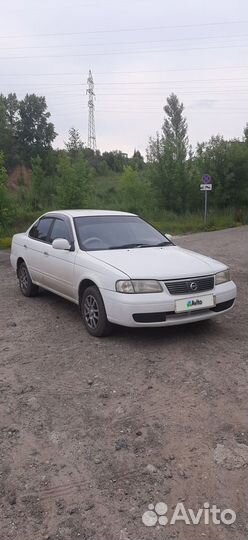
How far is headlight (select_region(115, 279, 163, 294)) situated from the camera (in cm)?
478

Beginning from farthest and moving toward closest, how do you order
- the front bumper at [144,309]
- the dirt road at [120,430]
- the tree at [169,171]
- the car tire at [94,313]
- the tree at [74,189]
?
the tree at [169,171] → the tree at [74,189] → the car tire at [94,313] → the front bumper at [144,309] → the dirt road at [120,430]

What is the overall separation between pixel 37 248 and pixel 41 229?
1.32 ft

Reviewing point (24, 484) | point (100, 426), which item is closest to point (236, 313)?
point (100, 426)

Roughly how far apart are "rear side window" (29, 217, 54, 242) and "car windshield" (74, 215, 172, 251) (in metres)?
0.77

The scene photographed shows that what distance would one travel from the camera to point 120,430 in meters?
3.29

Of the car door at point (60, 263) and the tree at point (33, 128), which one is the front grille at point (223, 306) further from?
the tree at point (33, 128)

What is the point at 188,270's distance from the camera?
16.5 ft

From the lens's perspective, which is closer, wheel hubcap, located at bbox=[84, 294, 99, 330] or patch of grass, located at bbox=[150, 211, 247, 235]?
wheel hubcap, located at bbox=[84, 294, 99, 330]

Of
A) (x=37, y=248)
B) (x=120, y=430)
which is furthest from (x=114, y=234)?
(x=120, y=430)

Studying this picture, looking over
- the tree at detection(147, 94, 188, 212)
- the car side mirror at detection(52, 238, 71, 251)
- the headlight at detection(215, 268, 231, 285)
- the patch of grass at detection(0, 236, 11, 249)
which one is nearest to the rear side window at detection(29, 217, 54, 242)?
the car side mirror at detection(52, 238, 71, 251)

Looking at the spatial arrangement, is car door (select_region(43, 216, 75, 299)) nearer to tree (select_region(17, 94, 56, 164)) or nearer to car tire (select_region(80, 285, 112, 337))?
car tire (select_region(80, 285, 112, 337))

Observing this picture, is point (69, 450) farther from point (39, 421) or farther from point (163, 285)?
point (163, 285)

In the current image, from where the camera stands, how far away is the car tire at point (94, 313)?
505cm

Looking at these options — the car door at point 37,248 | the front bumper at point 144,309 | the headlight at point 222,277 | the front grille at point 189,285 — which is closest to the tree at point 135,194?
the car door at point 37,248
